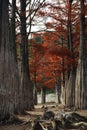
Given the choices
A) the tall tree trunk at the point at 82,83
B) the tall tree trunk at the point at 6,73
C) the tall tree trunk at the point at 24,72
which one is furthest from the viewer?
the tall tree trunk at the point at 24,72

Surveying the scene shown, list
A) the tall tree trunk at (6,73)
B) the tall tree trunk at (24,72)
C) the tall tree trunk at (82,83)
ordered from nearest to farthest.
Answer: the tall tree trunk at (6,73)
the tall tree trunk at (82,83)
the tall tree trunk at (24,72)

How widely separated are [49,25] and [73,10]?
2.58 m

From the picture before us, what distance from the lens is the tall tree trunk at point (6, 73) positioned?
1196 centimetres

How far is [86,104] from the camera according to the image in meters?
21.0

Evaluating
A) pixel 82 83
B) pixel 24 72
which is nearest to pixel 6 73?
pixel 24 72

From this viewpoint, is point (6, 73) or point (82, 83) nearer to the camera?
point (6, 73)

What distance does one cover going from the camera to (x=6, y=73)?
1233 centimetres

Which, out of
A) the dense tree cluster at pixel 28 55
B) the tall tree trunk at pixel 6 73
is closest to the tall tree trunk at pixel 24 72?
the dense tree cluster at pixel 28 55

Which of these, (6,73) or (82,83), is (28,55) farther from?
(6,73)

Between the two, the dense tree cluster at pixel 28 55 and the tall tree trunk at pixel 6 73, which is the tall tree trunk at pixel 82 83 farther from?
the tall tree trunk at pixel 6 73

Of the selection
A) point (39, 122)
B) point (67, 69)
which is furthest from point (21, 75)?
point (39, 122)

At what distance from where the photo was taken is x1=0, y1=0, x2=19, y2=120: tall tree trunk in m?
12.0

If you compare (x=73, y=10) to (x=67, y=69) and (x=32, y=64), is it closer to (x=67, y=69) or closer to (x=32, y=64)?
(x=67, y=69)

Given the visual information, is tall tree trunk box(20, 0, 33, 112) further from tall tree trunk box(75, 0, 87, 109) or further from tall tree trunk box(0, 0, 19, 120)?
tall tree trunk box(0, 0, 19, 120)
